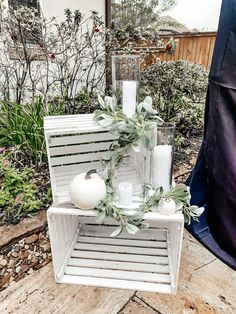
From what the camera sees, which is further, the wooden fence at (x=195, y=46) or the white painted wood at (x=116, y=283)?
the wooden fence at (x=195, y=46)

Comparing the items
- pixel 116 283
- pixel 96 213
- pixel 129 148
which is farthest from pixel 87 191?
pixel 116 283

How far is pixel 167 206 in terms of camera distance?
1.11 meters

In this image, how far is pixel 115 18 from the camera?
4.52m

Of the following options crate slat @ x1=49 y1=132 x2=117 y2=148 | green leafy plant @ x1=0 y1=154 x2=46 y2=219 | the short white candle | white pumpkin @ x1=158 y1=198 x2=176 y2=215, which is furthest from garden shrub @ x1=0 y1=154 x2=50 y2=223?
white pumpkin @ x1=158 y1=198 x2=176 y2=215

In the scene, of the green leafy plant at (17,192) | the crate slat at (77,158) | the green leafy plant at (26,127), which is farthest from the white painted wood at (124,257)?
the green leafy plant at (26,127)

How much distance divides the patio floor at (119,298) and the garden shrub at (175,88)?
1.63m

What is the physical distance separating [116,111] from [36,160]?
3.58 ft

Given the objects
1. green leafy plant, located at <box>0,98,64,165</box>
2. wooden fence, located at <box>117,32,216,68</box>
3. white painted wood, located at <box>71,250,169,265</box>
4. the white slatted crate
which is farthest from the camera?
wooden fence, located at <box>117,32,216,68</box>

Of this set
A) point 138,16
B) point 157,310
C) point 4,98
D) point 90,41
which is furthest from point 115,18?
point 157,310

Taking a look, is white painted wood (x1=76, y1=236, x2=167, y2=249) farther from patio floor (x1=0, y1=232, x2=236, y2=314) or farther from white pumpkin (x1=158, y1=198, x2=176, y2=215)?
white pumpkin (x1=158, y1=198, x2=176, y2=215)

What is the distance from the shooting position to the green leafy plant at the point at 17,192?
5.10 ft

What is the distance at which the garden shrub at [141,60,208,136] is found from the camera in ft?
8.32

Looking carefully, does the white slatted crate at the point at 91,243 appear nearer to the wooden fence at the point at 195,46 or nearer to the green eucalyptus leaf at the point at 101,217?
the green eucalyptus leaf at the point at 101,217

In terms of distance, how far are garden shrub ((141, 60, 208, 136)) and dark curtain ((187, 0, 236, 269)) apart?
1.27m
